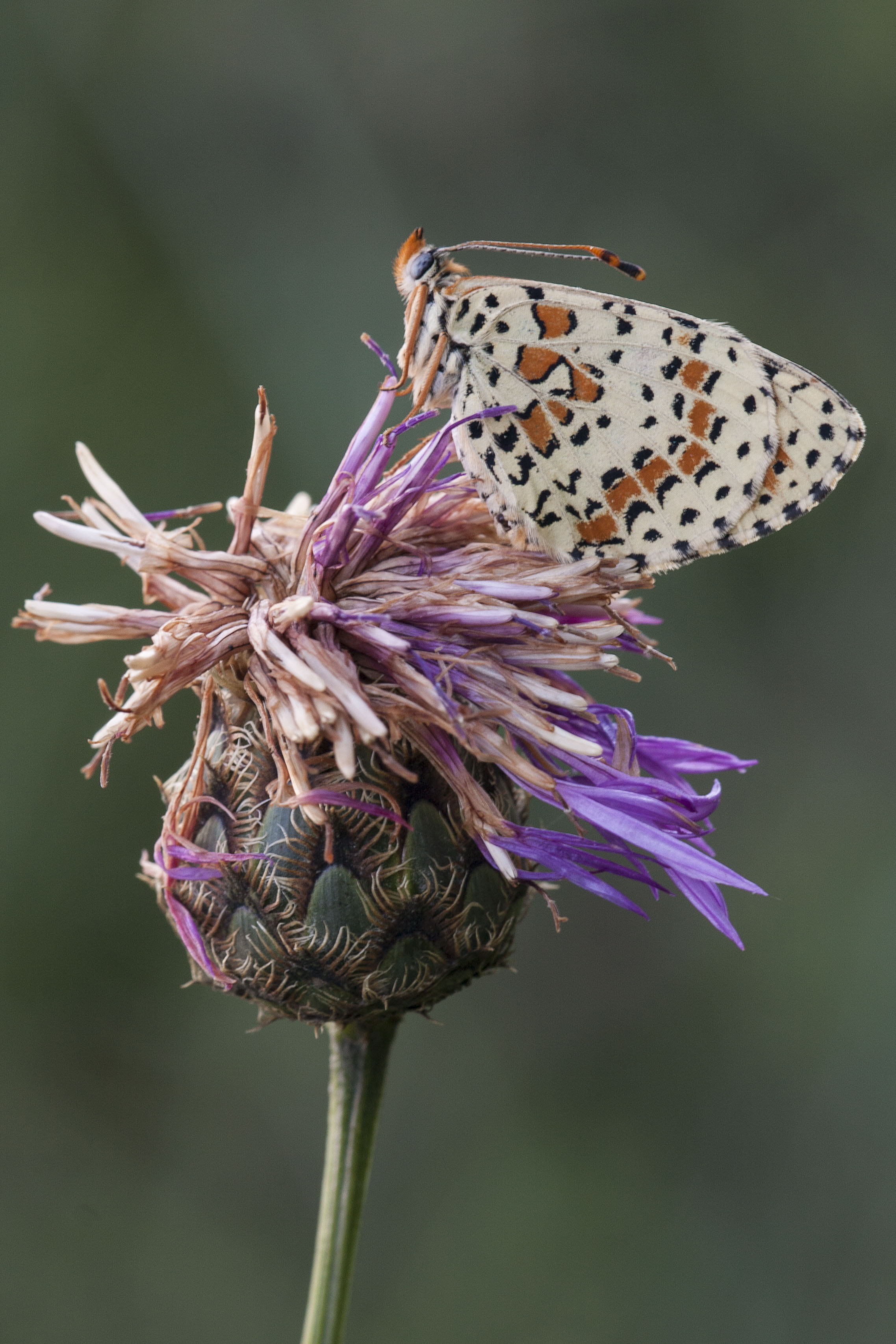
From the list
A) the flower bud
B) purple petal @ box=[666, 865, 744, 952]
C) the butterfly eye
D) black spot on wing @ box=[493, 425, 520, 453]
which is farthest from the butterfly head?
purple petal @ box=[666, 865, 744, 952]

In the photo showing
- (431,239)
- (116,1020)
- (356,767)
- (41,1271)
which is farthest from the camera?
(431,239)

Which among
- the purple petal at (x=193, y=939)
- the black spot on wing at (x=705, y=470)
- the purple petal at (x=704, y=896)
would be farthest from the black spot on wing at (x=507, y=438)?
the purple petal at (x=193, y=939)

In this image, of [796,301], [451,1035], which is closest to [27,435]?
[451,1035]

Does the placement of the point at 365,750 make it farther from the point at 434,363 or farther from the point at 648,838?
the point at 434,363

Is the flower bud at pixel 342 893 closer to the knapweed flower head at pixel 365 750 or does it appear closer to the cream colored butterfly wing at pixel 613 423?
the knapweed flower head at pixel 365 750

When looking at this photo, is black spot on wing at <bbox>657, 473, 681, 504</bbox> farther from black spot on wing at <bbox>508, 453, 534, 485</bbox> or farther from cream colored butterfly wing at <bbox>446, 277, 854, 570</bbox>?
black spot on wing at <bbox>508, 453, 534, 485</bbox>

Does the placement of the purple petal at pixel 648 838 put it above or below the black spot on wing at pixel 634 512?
below

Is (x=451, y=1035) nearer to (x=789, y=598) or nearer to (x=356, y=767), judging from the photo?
(x=789, y=598)

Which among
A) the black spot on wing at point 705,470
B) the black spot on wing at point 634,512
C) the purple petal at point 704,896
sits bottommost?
the purple petal at point 704,896
